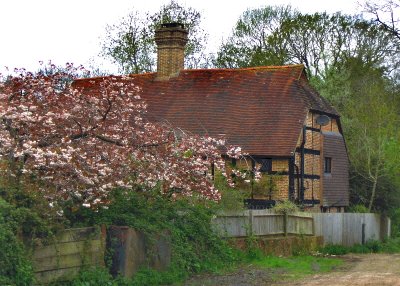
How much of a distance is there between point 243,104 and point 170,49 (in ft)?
17.3

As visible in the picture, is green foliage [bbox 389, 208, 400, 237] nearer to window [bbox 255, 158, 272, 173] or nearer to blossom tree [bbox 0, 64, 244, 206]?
window [bbox 255, 158, 272, 173]

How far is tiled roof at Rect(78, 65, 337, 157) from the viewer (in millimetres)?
30578

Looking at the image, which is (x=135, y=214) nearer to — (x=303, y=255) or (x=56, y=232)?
(x=56, y=232)

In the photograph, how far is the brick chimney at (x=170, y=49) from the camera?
35719mm

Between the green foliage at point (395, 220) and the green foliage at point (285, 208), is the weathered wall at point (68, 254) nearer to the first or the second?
the green foliage at point (285, 208)

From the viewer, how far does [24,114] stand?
15.6 meters

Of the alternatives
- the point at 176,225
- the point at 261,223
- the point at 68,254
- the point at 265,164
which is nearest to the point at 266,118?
the point at 265,164

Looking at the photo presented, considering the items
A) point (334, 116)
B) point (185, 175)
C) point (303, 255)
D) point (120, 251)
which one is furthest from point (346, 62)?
point (120, 251)

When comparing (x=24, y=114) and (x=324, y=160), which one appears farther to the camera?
(x=324, y=160)

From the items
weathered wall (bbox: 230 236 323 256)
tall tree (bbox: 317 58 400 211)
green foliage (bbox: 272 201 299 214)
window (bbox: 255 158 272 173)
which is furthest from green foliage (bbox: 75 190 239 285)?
tall tree (bbox: 317 58 400 211)

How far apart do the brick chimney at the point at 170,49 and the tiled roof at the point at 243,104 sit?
0.41 m

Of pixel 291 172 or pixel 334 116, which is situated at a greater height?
pixel 334 116

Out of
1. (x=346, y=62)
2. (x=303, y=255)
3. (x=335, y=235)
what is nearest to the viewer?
(x=303, y=255)

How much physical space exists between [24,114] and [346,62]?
115ft
